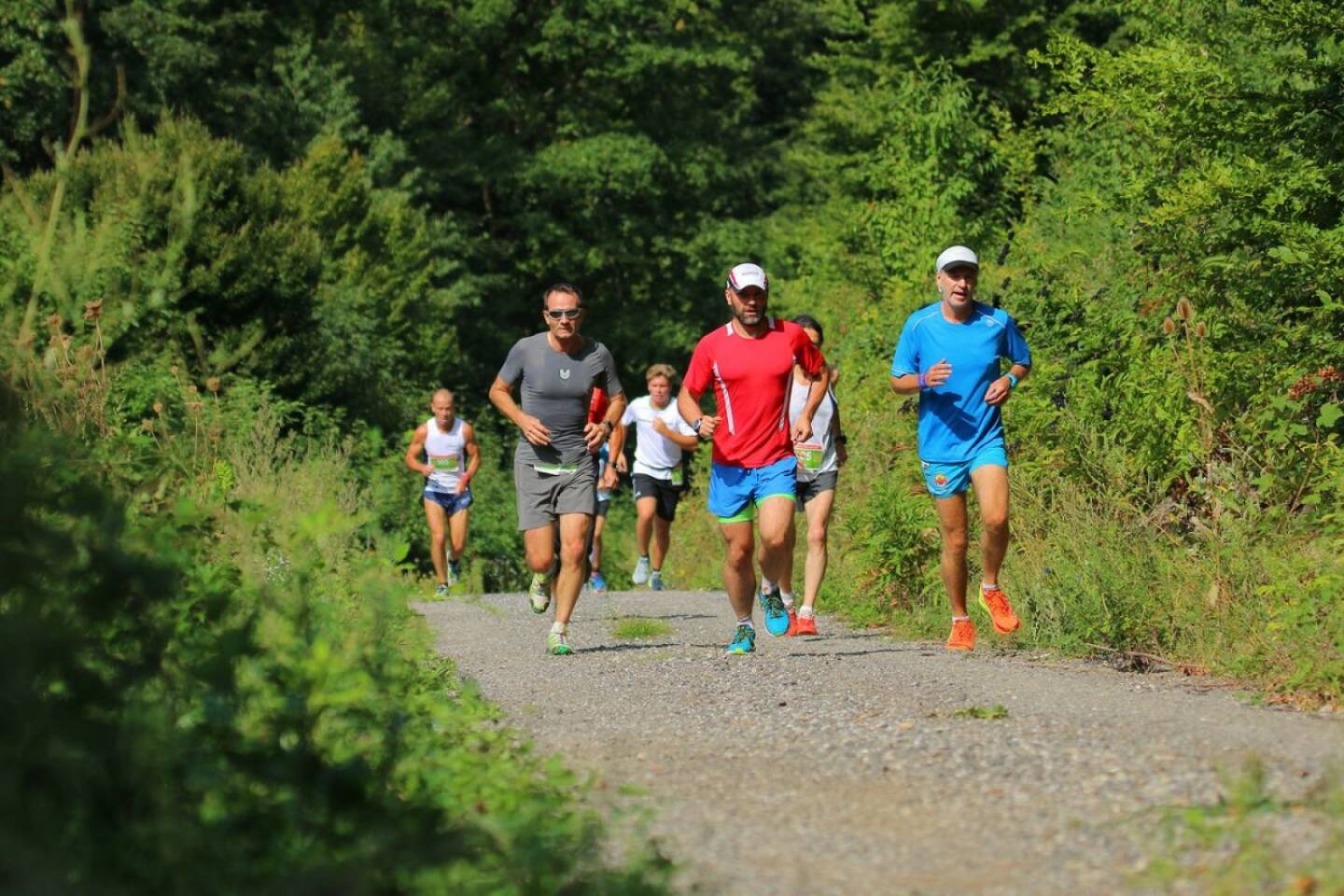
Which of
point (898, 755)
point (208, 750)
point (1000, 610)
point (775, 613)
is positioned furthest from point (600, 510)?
point (208, 750)

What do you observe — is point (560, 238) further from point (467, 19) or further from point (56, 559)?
point (56, 559)

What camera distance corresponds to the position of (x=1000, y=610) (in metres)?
11.3

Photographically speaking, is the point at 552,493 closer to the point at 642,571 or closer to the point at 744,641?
the point at 744,641

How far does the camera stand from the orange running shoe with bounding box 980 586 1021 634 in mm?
11211

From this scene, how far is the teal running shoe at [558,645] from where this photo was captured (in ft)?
39.4

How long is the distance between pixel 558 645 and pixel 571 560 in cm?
50

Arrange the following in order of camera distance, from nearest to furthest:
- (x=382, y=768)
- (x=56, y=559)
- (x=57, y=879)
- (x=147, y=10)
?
(x=57, y=879), (x=56, y=559), (x=382, y=768), (x=147, y=10)

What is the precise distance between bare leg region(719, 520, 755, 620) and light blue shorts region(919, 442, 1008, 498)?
1.04 metres

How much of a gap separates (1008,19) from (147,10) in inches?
632

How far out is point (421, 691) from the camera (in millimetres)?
8484

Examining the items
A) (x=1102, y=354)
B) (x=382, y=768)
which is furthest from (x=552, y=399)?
(x=382, y=768)

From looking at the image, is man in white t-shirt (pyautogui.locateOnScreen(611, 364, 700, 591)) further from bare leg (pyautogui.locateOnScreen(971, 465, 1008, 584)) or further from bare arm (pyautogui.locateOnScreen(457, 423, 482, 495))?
bare leg (pyautogui.locateOnScreen(971, 465, 1008, 584))

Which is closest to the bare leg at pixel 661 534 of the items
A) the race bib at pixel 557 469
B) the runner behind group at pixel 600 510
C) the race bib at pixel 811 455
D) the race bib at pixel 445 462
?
the runner behind group at pixel 600 510

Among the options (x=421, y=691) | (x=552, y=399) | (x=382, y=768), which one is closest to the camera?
(x=382, y=768)
